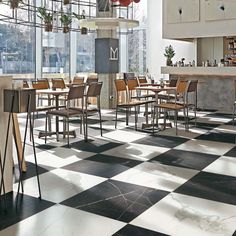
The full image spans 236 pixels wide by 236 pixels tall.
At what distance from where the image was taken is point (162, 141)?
614cm

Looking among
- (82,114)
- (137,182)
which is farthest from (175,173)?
(82,114)

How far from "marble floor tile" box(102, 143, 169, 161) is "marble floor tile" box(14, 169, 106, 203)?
3.37 ft

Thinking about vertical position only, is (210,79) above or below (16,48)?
below

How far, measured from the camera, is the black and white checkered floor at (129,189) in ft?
9.75

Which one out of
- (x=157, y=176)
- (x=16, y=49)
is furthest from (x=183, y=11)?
(x=157, y=176)

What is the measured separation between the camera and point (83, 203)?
3438mm

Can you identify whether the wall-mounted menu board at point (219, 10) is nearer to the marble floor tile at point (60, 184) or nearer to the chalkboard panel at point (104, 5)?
the chalkboard panel at point (104, 5)

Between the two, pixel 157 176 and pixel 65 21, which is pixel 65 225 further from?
pixel 65 21

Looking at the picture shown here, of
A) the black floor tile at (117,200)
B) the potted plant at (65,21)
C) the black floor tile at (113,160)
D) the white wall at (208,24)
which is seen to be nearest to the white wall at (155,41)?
the white wall at (208,24)

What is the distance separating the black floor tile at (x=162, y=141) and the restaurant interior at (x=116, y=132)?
0.06ft

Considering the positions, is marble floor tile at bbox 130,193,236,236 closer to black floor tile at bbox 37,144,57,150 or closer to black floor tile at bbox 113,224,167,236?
black floor tile at bbox 113,224,167,236

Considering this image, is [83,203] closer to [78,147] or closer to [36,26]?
[78,147]

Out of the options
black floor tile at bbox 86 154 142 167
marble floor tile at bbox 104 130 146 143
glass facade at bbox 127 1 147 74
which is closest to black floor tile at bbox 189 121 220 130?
marble floor tile at bbox 104 130 146 143

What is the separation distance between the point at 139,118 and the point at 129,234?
595cm
